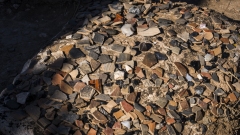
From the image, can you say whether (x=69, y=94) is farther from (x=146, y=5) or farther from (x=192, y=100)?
(x=146, y=5)

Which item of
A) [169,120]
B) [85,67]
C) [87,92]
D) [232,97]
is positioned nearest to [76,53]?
[85,67]

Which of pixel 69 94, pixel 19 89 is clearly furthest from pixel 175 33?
pixel 19 89

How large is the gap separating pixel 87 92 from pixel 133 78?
13.9 inches

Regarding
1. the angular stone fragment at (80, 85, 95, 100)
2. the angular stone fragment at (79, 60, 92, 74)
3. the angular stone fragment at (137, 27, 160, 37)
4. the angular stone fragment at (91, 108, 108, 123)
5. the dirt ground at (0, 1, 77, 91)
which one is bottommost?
the dirt ground at (0, 1, 77, 91)

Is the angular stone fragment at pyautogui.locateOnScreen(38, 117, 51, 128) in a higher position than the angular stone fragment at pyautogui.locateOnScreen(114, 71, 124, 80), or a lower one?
lower

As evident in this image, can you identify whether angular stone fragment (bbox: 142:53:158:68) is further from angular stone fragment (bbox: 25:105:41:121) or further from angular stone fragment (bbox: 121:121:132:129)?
angular stone fragment (bbox: 25:105:41:121)

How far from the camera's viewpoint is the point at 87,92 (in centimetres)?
236

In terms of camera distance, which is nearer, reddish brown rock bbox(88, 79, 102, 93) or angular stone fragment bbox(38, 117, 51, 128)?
angular stone fragment bbox(38, 117, 51, 128)

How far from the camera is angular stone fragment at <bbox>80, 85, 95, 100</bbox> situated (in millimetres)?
2340

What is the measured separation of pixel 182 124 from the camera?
7.44 feet

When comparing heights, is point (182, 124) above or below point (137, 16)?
below

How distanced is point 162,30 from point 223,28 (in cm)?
56

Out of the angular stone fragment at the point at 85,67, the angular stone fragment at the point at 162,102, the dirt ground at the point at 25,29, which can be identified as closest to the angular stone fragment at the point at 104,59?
the angular stone fragment at the point at 85,67

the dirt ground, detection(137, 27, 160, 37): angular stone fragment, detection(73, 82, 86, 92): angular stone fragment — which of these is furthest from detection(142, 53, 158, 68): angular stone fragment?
the dirt ground
